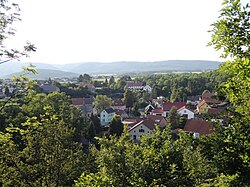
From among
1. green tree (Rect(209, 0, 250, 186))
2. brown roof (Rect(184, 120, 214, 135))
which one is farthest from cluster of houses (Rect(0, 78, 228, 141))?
green tree (Rect(209, 0, 250, 186))

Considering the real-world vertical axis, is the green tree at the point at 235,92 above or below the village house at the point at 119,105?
above

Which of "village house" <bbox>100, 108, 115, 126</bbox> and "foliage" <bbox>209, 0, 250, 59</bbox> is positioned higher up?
"foliage" <bbox>209, 0, 250, 59</bbox>

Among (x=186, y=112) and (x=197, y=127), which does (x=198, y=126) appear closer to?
(x=197, y=127)

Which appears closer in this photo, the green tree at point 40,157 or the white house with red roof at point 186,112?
the green tree at point 40,157

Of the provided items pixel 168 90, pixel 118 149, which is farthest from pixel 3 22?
pixel 168 90

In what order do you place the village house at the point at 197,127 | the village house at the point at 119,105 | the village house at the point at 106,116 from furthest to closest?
the village house at the point at 119,105, the village house at the point at 106,116, the village house at the point at 197,127

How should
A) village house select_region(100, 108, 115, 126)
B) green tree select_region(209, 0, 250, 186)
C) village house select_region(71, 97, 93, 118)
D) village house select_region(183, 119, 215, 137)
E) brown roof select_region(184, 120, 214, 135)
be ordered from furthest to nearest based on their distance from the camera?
village house select_region(71, 97, 93, 118) → village house select_region(100, 108, 115, 126) → brown roof select_region(184, 120, 214, 135) → village house select_region(183, 119, 215, 137) → green tree select_region(209, 0, 250, 186)

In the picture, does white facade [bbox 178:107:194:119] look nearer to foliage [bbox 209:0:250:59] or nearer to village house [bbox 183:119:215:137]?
village house [bbox 183:119:215:137]

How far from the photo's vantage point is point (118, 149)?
916 centimetres

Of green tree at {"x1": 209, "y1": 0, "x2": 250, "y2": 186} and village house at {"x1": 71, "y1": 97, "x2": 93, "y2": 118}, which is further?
village house at {"x1": 71, "y1": 97, "x2": 93, "y2": 118}

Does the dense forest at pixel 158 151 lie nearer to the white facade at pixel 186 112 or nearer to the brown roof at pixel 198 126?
the brown roof at pixel 198 126

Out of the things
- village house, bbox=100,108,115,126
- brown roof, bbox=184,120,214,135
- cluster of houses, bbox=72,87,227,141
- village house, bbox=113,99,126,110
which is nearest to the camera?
brown roof, bbox=184,120,214,135

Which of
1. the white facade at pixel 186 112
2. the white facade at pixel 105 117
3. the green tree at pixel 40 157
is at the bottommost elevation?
the white facade at pixel 105 117

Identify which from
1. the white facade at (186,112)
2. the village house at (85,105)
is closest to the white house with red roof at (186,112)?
the white facade at (186,112)
